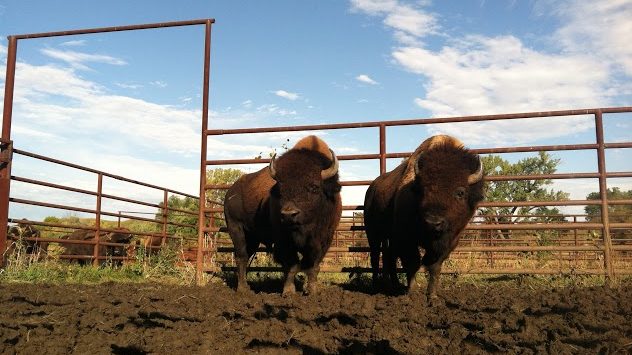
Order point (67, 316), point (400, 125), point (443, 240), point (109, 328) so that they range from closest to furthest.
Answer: point (109, 328) → point (67, 316) → point (443, 240) → point (400, 125)

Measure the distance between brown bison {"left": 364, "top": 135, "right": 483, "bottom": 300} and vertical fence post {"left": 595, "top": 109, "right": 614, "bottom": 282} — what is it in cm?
271

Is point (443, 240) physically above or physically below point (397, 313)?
above

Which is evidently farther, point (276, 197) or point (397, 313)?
point (276, 197)

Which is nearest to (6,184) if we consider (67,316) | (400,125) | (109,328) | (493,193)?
(67,316)

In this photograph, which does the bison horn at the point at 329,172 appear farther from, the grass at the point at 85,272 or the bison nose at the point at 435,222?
the grass at the point at 85,272

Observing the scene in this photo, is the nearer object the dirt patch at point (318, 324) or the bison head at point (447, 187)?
the dirt patch at point (318, 324)

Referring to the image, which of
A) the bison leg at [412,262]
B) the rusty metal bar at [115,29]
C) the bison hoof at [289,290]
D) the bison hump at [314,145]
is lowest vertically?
the bison hoof at [289,290]

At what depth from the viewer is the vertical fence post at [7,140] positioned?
945 cm

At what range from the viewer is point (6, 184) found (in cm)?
960

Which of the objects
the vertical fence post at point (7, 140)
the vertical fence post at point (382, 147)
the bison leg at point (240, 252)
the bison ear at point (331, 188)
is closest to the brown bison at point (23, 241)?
the vertical fence post at point (7, 140)

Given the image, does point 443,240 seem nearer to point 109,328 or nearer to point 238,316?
point 238,316

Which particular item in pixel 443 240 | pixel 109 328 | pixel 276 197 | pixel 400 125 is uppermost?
pixel 400 125

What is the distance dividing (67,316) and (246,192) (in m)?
4.16

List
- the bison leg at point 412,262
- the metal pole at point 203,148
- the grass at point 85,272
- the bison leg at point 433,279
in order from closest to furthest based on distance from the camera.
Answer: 1. the bison leg at point 433,279
2. the bison leg at point 412,262
3. the grass at point 85,272
4. the metal pole at point 203,148
